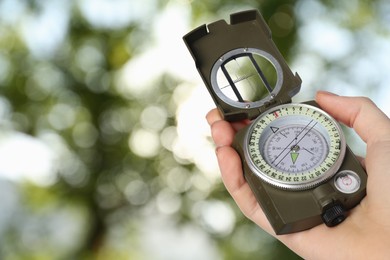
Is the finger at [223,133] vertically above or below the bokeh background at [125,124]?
above

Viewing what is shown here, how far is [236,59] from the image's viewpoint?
2.69 m

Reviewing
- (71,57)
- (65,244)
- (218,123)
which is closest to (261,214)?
(218,123)

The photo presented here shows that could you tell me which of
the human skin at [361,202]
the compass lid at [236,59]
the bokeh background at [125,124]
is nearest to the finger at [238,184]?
the human skin at [361,202]

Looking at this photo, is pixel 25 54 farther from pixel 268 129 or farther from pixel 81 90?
pixel 268 129

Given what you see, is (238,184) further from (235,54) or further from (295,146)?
(235,54)

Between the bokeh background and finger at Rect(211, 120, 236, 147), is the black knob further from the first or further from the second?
the bokeh background

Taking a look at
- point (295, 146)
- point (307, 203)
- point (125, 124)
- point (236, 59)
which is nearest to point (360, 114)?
point (295, 146)

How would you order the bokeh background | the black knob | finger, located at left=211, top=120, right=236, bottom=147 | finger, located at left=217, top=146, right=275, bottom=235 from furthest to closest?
the bokeh background → finger, located at left=211, top=120, right=236, bottom=147 → finger, located at left=217, top=146, right=275, bottom=235 → the black knob

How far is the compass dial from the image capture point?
224cm

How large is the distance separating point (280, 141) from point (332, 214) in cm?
35

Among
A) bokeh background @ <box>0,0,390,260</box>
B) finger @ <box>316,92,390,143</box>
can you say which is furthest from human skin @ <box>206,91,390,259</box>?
bokeh background @ <box>0,0,390,260</box>

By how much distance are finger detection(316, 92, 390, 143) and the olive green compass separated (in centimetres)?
8

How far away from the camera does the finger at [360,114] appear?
7.77 ft

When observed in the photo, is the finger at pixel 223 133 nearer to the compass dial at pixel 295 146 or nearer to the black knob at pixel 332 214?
the compass dial at pixel 295 146
